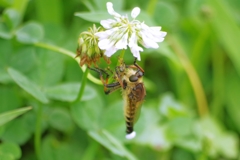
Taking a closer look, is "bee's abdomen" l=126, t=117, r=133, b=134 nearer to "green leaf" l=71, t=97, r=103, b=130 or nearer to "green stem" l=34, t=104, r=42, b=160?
"green leaf" l=71, t=97, r=103, b=130

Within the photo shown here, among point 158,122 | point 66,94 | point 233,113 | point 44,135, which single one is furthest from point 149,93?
point 66,94

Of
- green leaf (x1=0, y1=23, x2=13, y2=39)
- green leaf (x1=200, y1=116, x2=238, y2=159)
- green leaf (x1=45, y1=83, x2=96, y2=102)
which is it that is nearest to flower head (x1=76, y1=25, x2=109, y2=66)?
green leaf (x1=45, y1=83, x2=96, y2=102)

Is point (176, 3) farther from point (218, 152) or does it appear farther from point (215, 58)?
point (218, 152)

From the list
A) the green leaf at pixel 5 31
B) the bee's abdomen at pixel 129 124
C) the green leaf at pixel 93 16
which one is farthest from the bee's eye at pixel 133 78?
the green leaf at pixel 5 31

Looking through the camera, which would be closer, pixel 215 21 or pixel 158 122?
pixel 158 122

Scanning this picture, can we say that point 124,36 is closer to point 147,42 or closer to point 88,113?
point 147,42

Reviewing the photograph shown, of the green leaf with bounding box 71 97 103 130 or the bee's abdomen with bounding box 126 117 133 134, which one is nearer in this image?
the bee's abdomen with bounding box 126 117 133 134

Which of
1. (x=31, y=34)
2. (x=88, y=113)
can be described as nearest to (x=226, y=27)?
(x=88, y=113)
